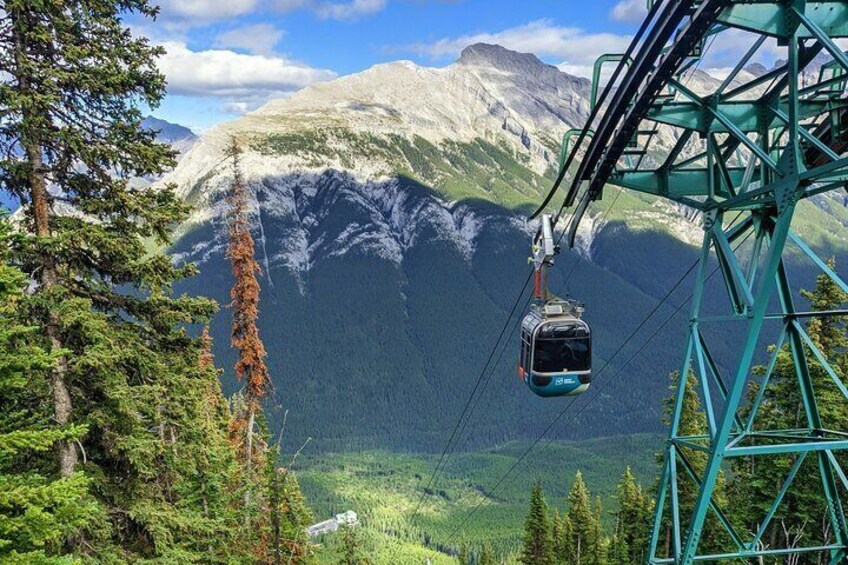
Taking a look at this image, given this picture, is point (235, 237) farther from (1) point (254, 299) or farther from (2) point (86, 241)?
(2) point (86, 241)

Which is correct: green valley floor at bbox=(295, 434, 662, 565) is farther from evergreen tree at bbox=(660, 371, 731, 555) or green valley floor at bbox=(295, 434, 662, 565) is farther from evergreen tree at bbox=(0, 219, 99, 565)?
evergreen tree at bbox=(0, 219, 99, 565)

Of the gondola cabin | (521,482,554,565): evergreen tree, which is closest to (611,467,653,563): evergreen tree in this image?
(521,482,554,565): evergreen tree

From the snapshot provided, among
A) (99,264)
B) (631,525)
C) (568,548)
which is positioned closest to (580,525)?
(568,548)

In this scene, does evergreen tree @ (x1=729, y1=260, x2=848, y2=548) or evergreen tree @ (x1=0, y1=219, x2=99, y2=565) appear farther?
evergreen tree @ (x1=729, y1=260, x2=848, y2=548)

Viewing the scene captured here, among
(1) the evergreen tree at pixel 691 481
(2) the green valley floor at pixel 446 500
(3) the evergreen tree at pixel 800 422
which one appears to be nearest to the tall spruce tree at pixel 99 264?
(3) the evergreen tree at pixel 800 422

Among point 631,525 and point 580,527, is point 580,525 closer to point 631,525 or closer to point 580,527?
point 580,527

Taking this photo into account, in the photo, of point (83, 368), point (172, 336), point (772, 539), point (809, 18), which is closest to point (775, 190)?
point (809, 18)
